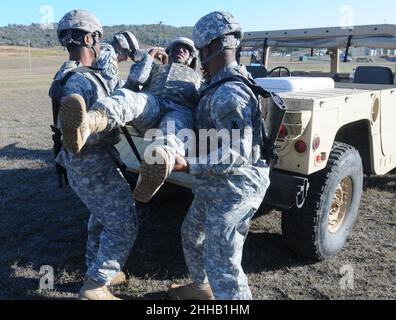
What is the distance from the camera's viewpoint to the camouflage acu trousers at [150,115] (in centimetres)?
212

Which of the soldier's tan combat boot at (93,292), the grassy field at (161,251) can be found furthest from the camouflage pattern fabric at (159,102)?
the grassy field at (161,251)

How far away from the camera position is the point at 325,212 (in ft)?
10.9

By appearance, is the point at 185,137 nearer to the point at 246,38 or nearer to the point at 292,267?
the point at 292,267

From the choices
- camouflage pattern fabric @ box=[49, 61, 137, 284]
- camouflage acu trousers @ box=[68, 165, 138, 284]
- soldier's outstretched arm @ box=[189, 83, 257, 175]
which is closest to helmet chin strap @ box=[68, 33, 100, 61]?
camouflage pattern fabric @ box=[49, 61, 137, 284]

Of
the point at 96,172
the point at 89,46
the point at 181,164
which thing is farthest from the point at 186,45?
the point at 181,164

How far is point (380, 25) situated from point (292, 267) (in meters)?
2.96

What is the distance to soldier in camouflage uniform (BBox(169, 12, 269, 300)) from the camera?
2.21 meters

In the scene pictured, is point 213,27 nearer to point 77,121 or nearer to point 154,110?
point 154,110

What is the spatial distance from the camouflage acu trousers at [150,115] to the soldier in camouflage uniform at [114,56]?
1.90 feet

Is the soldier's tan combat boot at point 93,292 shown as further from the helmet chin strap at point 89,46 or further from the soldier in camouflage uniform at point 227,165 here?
the helmet chin strap at point 89,46

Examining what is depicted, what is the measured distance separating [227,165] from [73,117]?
74 centimetres

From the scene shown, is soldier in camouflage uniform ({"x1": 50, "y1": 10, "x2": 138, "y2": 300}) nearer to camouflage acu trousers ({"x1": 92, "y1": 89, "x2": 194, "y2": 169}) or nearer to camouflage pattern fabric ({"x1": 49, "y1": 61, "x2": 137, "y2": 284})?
camouflage pattern fabric ({"x1": 49, "y1": 61, "x2": 137, "y2": 284})

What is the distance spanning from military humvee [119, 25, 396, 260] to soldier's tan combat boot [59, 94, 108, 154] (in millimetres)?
1222
